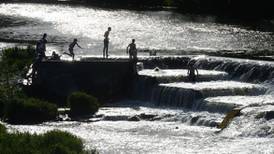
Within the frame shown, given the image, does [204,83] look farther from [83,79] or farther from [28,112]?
[28,112]

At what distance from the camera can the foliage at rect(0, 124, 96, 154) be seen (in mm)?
20734

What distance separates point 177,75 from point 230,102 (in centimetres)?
649

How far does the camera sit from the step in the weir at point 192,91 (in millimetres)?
38469

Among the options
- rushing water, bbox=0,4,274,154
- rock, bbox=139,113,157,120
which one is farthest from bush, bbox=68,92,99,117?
rock, bbox=139,113,157,120

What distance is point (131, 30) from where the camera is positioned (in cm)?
7156

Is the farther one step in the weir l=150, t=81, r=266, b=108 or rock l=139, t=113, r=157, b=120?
step in the weir l=150, t=81, r=266, b=108

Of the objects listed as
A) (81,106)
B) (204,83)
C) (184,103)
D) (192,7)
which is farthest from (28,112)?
(192,7)

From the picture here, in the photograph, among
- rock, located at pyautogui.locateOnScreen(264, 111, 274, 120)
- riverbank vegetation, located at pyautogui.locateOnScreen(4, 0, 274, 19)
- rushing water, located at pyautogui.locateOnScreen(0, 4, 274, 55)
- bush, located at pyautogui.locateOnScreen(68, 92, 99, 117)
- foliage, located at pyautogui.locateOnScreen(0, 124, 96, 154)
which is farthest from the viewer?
riverbank vegetation, located at pyautogui.locateOnScreen(4, 0, 274, 19)

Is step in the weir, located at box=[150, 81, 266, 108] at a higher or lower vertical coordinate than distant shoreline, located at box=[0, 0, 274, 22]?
lower

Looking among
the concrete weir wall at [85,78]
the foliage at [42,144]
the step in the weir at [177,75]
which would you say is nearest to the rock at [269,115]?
the step in the weir at [177,75]

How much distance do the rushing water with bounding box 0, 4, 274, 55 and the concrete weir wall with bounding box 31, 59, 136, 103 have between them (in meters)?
12.2

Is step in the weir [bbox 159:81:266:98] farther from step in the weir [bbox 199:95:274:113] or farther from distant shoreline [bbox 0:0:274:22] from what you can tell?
distant shoreline [bbox 0:0:274:22]

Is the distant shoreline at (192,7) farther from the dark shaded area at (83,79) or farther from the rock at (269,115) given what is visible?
the rock at (269,115)

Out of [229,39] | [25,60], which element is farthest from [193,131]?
[229,39]
